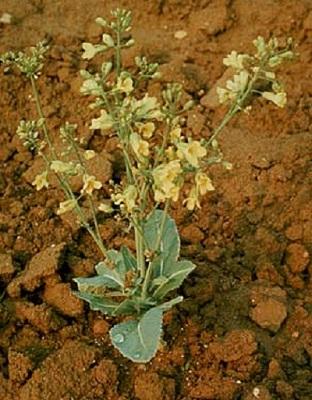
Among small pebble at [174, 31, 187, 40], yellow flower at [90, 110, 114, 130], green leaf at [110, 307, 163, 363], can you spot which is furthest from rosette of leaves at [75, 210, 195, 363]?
small pebble at [174, 31, 187, 40]

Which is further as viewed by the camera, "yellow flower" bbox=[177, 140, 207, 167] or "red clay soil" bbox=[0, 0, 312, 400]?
"red clay soil" bbox=[0, 0, 312, 400]

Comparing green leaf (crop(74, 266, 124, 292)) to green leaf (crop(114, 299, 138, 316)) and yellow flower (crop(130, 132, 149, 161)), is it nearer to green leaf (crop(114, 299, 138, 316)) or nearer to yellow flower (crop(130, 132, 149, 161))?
green leaf (crop(114, 299, 138, 316))

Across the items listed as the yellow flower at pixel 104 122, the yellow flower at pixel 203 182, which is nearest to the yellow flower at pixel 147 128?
the yellow flower at pixel 104 122

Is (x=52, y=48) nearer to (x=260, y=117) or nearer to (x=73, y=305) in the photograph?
(x=260, y=117)

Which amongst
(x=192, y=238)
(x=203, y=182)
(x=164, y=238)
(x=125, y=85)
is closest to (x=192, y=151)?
(x=203, y=182)

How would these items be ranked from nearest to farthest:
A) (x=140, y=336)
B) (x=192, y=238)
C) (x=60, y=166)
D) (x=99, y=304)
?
(x=60, y=166) → (x=140, y=336) → (x=99, y=304) → (x=192, y=238)

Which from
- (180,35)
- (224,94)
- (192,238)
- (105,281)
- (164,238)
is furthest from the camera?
(180,35)

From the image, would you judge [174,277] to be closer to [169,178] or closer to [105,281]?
[105,281]
